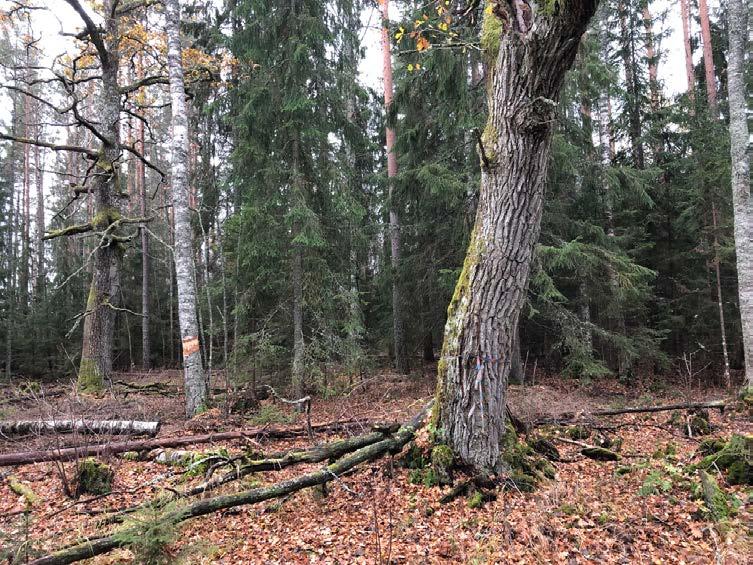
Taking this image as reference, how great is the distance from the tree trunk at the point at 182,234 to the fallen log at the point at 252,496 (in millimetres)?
4731

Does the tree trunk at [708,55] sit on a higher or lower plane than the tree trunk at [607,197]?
higher

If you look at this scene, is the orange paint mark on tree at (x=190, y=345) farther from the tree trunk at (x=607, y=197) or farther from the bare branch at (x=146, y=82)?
the tree trunk at (x=607, y=197)

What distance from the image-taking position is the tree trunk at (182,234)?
7973 mm

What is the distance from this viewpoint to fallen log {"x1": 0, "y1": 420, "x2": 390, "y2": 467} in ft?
18.3

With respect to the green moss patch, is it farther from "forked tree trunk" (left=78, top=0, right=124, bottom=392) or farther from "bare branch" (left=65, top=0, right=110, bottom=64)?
"bare branch" (left=65, top=0, right=110, bottom=64)

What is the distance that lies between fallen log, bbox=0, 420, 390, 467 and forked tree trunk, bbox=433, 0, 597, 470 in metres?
2.54

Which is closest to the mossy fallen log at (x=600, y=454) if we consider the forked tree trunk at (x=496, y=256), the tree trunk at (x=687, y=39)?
the forked tree trunk at (x=496, y=256)

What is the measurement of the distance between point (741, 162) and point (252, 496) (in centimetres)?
1079

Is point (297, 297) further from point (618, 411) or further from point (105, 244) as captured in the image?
point (618, 411)

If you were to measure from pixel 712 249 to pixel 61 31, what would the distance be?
18308 mm

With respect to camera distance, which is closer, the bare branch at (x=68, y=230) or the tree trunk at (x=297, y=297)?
the tree trunk at (x=297, y=297)

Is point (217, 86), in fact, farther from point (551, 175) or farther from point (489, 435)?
point (489, 435)

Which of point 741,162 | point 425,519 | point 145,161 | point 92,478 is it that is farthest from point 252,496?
point 741,162

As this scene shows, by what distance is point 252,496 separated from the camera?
375 centimetres
